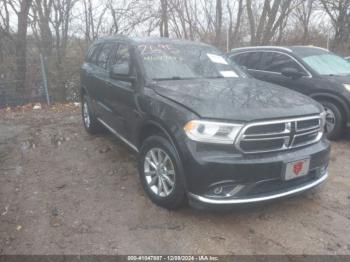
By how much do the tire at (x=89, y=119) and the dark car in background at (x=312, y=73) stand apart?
11.3 feet

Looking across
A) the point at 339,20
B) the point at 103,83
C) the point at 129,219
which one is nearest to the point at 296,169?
the point at 129,219

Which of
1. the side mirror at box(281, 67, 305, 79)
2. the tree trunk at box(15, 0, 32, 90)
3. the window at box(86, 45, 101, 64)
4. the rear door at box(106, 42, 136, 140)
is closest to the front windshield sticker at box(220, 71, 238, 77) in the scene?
the rear door at box(106, 42, 136, 140)

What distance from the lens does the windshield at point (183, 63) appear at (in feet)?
13.5

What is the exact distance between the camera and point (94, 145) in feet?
19.2

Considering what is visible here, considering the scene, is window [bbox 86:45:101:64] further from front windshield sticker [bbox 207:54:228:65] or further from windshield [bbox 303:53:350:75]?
windshield [bbox 303:53:350:75]

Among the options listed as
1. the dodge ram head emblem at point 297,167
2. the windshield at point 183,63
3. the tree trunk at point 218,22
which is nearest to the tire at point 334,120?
the windshield at point 183,63

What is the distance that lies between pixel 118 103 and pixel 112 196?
125cm

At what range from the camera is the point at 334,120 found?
5.93m

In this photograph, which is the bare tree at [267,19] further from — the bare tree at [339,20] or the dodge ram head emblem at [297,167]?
the dodge ram head emblem at [297,167]

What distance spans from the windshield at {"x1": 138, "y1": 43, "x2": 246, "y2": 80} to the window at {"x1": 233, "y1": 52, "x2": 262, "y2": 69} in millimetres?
2600

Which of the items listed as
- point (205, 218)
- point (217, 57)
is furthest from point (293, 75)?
point (205, 218)

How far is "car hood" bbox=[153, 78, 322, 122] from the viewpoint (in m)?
3.11

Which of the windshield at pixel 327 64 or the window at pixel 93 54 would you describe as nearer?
the window at pixel 93 54

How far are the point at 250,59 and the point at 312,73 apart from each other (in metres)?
1.56
